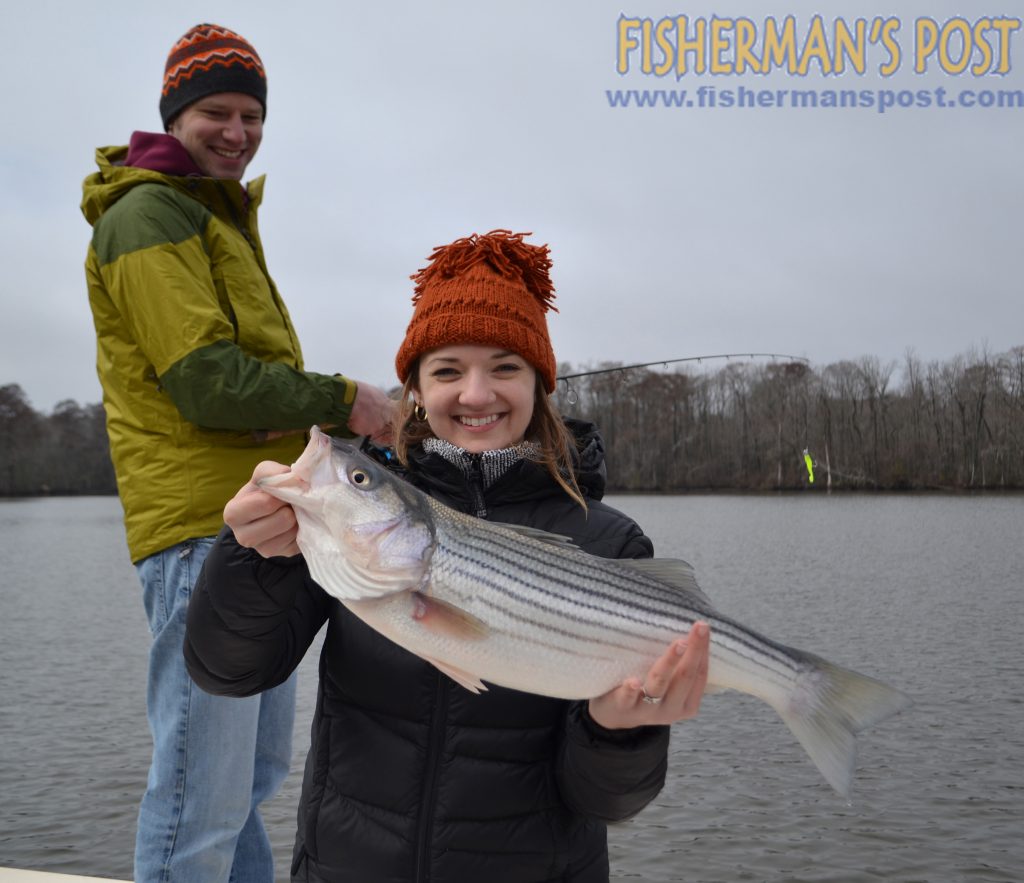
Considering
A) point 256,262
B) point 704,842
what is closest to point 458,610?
point 256,262

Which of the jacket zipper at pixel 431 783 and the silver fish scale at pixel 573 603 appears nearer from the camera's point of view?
the silver fish scale at pixel 573 603

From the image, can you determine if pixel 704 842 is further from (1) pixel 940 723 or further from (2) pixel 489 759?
A: (2) pixel 489 759

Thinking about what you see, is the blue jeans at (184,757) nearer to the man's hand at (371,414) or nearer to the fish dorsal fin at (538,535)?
the man's hand at (371,414)

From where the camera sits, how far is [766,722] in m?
12.1

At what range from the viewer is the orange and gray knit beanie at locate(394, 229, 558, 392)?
3.04m

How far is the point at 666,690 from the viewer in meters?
2.39

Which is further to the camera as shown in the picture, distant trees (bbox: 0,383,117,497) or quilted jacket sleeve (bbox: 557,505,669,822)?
distant trees (bbox: 0,383,117,497)

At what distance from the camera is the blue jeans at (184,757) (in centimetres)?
338

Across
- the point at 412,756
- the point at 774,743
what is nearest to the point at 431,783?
the point at 412,756

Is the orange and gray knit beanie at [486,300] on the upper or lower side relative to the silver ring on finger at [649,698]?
upper

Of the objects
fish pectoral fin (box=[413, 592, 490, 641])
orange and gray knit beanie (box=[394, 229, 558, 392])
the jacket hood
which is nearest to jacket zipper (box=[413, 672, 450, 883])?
fish pectoral fin (box=[413, 592, 490, 641])

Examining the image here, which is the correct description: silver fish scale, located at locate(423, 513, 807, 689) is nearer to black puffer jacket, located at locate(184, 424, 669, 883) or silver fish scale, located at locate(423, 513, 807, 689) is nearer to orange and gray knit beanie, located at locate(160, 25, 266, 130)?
black puffer jacket, located at locate(184, 424, 669, 883)

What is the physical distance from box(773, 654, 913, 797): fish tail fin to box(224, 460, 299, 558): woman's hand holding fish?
153 centimetres

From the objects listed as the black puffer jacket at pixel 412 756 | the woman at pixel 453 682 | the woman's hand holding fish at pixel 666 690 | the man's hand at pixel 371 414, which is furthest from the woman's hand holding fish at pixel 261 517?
the man's hand at pixel 371 414
